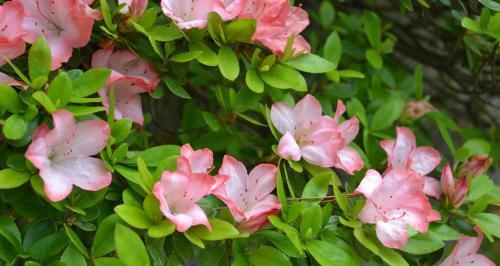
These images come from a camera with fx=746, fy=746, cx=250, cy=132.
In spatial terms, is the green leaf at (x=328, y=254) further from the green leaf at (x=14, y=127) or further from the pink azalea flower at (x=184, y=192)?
the green leaf at (x=14, y=127)

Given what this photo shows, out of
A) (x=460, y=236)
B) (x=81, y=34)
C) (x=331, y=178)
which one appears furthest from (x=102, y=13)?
(x=460, y=236)

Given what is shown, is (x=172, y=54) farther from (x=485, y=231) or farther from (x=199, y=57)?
(x=485, y=231)

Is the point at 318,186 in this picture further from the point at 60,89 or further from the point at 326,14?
the point at 326,14

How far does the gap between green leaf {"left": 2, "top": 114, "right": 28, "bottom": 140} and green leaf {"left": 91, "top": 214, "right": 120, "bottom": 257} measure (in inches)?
7.2

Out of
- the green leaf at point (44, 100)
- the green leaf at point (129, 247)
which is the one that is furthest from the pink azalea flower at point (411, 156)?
the green leaf at point (44, 100)

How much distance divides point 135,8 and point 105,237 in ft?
1.26

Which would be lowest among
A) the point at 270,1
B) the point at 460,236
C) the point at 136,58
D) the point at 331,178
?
the point at 460,236

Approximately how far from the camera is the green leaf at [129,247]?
1.06 metres

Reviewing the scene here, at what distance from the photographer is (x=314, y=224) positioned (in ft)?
3.93

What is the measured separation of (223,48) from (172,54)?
97 millimetres

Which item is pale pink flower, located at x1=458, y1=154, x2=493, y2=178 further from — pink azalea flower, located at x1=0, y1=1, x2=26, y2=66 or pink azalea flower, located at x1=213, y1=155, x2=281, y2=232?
pink azalea flower, located at x1=0, y1=1, x2=26, y2=66

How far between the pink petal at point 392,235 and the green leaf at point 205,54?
0.39 meters

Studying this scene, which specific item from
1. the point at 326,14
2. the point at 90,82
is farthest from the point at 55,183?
the point at 326,14

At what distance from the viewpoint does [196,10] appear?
1.26 m
